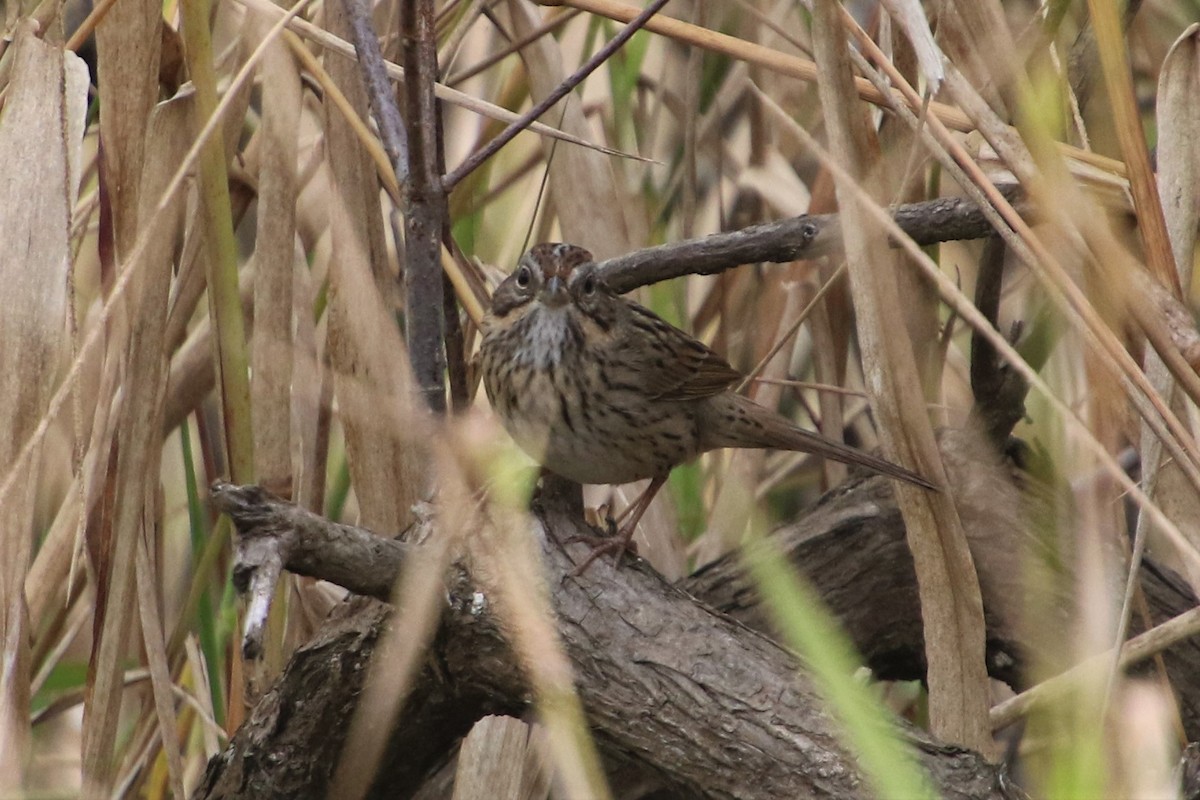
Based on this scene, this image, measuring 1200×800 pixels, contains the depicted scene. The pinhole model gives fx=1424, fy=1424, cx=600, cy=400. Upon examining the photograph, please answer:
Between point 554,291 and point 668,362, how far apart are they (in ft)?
1.19

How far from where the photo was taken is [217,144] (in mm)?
2105

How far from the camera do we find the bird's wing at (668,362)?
2.95 m

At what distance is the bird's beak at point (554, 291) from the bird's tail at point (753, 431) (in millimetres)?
465

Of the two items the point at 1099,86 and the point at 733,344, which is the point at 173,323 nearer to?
the point at 733,344

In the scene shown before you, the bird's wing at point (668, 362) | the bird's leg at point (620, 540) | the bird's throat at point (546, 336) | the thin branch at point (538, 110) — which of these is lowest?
the bird's leg at point (620, 540)

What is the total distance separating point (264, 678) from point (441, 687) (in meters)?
0.37

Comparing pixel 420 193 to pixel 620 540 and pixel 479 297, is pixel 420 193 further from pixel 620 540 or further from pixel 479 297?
pixel 479 297

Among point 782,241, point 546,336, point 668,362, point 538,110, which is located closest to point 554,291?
point 546,336

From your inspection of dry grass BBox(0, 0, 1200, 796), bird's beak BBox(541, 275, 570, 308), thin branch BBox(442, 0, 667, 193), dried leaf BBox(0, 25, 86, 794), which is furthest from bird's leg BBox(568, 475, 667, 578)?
dried leaf BBox(0, 25, 86, 794)

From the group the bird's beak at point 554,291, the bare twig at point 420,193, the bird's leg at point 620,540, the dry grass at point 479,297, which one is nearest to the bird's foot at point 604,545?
the bird's leg at point 620,540

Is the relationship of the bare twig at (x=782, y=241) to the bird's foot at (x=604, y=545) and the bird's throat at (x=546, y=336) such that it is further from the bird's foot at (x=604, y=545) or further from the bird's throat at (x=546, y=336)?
the bird's foot at (x=604, y=545)

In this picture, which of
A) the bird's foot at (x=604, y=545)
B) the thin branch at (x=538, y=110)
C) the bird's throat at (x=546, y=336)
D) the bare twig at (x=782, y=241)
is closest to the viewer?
the thin branch at (x=538, y=110)

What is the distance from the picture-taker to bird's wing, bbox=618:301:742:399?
295cm

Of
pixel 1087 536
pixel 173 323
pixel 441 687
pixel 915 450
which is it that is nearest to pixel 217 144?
pixel 173 323
